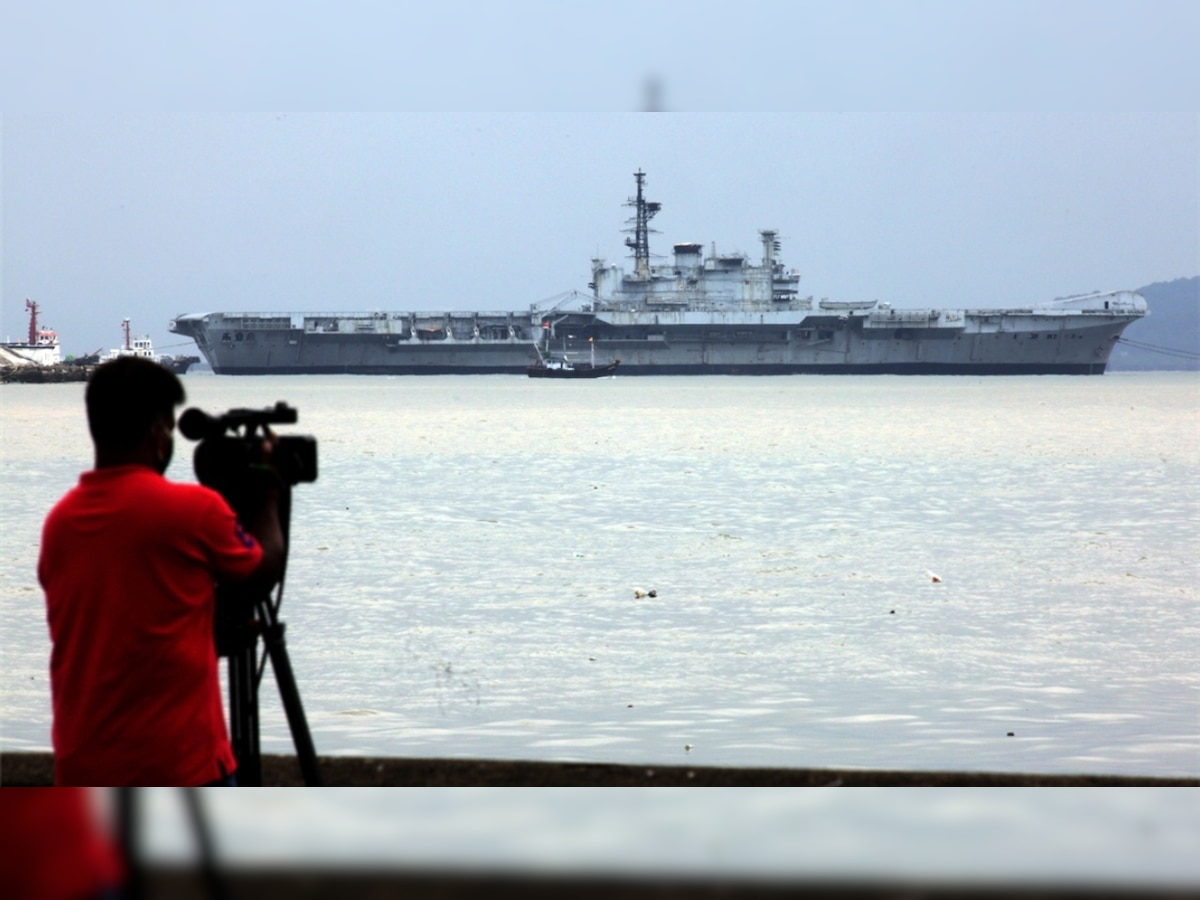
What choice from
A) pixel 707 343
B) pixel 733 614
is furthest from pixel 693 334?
pixel 733 614

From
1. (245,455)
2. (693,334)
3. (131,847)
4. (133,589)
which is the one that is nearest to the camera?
(131,847)

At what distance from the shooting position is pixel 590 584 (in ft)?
24.4

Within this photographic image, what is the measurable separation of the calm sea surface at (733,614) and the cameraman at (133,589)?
2.09 m

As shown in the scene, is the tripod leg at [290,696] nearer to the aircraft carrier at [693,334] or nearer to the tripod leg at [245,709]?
the tripod leg at [245,709]

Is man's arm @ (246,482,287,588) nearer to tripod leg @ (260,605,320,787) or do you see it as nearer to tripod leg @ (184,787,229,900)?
tripod leg @ (260,605,320,787)

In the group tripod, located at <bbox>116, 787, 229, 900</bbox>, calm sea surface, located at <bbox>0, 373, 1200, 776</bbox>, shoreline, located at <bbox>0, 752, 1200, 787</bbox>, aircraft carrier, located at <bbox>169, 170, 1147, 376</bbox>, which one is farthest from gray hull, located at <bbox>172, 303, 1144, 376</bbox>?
tripod, located at <bbox>116, 787, 229, 900</bbox>

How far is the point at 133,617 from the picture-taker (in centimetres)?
176

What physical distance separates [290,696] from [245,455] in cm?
49

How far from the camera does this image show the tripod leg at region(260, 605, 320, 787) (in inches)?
81.0

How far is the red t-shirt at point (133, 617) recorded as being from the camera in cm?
175

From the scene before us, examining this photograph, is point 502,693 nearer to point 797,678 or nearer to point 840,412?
point 797,678

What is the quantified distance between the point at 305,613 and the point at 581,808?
4172 mm

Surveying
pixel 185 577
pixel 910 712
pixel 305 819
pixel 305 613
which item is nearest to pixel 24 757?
pixel 305 819

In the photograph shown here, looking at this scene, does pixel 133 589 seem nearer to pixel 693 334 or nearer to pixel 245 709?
pixel 245 709
